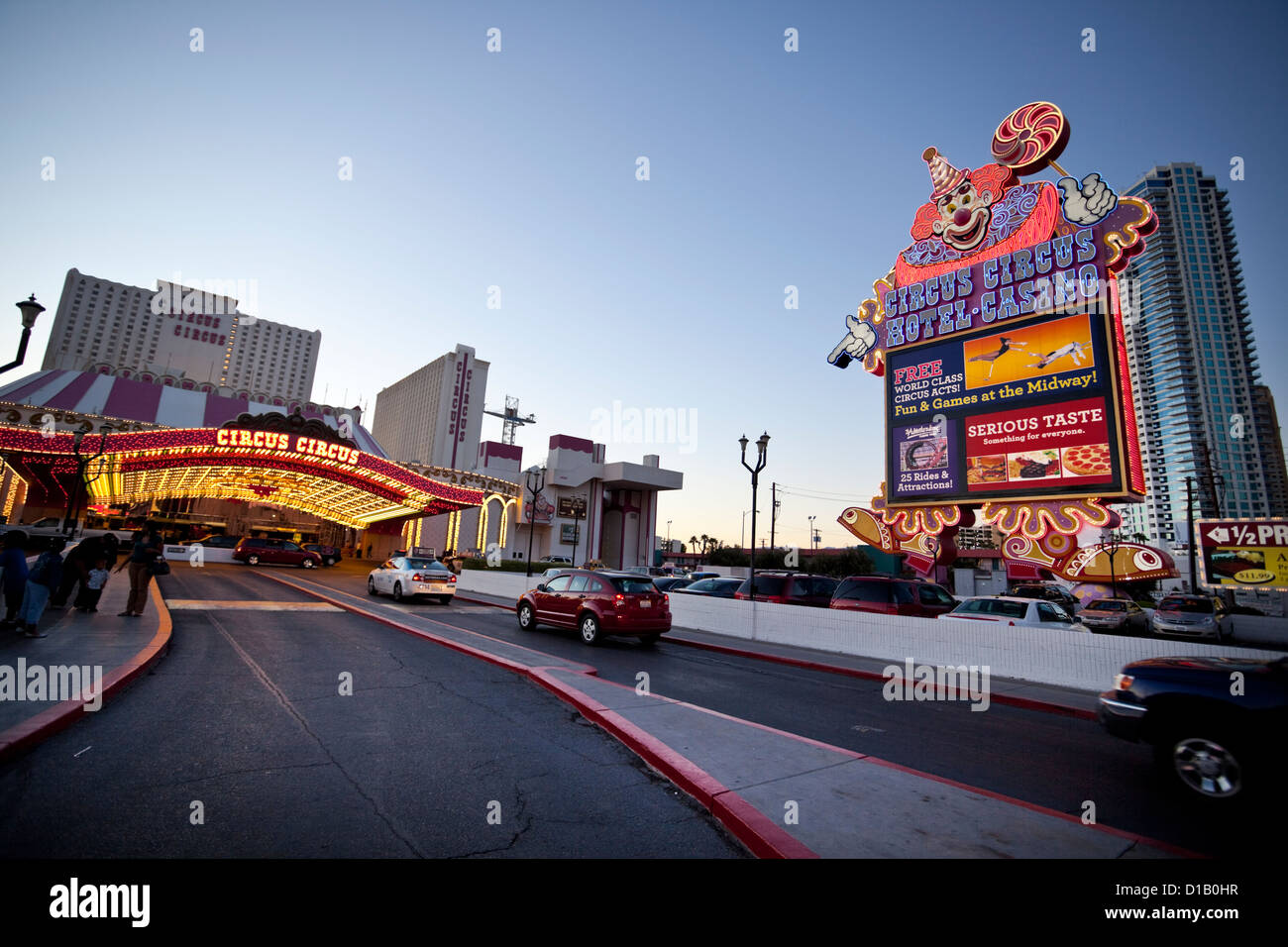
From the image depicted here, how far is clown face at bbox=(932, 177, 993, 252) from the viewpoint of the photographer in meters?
20.2

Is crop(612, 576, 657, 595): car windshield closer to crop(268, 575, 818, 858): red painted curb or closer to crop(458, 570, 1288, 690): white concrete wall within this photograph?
crop(458, 570, 1288, 690): white concrete wall

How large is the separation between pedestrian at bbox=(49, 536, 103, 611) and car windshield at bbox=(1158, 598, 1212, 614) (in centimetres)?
3365

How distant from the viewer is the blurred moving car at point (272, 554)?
37.5m

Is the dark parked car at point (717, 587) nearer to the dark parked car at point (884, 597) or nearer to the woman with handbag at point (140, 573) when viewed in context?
the dark parked car at point (884, 597)

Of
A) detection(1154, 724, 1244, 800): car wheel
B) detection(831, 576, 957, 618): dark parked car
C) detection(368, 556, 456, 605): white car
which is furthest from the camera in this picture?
detection(368, 556, 456, 605): white car

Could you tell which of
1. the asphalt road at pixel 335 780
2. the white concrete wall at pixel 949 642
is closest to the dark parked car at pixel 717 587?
the white concrete wall at pixel 949 642

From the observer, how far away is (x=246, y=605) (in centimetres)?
1528

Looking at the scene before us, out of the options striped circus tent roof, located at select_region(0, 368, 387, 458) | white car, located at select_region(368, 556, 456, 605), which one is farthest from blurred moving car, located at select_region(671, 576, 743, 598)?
striped circus tent roof, located at select_region(0, 368, 387, 458)

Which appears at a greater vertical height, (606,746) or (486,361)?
(486,361)

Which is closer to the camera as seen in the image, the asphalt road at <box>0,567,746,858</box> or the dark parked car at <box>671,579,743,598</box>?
the asphalt road at <box>0,567,746,858</box>
